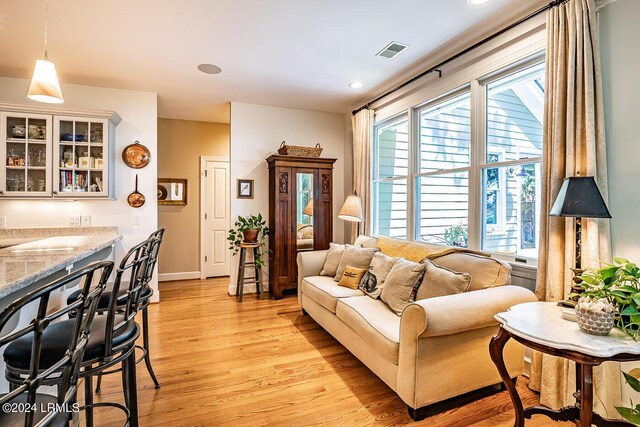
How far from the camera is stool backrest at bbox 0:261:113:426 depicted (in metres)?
0.69

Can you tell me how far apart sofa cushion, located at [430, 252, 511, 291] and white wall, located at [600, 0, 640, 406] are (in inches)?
24.1

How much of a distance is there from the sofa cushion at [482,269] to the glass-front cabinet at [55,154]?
3991 millimetres

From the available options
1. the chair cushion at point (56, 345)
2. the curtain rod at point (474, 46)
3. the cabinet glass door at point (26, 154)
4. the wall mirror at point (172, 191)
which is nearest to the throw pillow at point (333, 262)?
the curtain rod at point (474, 46)

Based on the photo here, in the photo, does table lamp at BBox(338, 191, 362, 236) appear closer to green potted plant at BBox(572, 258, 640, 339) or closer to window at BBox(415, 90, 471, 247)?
window at BBox(415, 90, 471, 247)

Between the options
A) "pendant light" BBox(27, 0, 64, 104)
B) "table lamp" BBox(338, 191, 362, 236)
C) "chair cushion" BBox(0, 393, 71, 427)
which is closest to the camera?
"chair cushion" BBox(0, 393, 71, 427)

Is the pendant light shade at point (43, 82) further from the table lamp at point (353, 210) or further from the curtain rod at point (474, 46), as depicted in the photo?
the curtain rod at point (474, 46)

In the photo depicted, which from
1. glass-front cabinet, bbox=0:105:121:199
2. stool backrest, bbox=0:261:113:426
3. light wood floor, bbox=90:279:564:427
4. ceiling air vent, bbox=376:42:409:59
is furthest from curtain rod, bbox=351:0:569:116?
glass-front cabinet, bbox=0:105:121:199

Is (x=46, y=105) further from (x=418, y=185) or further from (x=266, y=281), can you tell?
(x=418, y=185)

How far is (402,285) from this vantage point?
248 centimetres

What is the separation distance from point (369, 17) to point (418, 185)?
1.85m

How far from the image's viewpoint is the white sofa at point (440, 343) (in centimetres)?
182

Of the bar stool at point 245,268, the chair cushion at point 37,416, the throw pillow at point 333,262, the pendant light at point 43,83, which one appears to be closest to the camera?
the chair cushion at point 37,416

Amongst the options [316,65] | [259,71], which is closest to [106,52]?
[259,71]

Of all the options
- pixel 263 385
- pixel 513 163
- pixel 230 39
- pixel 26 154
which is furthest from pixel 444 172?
pixel 26 154
